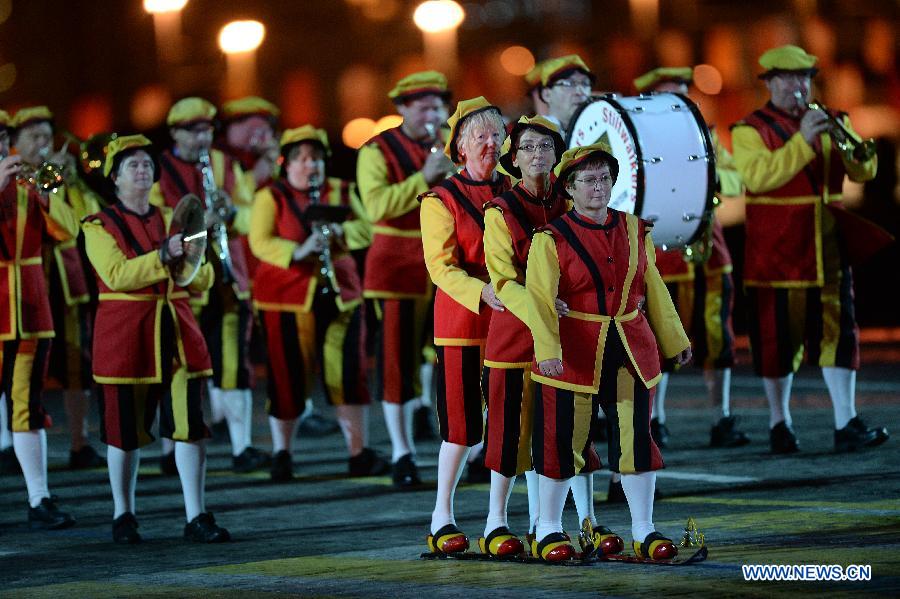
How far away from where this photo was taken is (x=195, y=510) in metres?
9.63

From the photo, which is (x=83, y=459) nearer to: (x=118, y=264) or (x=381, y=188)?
(x=381, y=188)

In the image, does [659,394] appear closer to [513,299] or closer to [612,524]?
[612,524]

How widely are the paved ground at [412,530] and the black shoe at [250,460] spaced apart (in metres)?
0.13

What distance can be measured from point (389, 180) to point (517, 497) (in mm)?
2252

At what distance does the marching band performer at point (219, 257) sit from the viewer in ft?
40.7

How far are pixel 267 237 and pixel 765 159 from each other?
3203 millimetres

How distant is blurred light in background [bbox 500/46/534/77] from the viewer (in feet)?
96.5

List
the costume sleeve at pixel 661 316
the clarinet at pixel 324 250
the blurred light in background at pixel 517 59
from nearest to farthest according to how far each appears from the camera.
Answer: the costume sleeve at pixel 661 316 → the clarinet at pixel 324 250 → the blurred light in background at pixel 517 59

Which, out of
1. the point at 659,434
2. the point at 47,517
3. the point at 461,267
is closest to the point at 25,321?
the point at 47,517

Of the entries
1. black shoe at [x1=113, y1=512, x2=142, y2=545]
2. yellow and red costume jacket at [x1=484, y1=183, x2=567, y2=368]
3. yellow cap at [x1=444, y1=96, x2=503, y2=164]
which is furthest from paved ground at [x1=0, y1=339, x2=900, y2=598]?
yellow cap at [x1=444, y1=96, x2=503, y2=164]

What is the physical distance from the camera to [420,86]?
11.6 meters

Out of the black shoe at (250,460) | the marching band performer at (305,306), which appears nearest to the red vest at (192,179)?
the marching band performer at (305,306)

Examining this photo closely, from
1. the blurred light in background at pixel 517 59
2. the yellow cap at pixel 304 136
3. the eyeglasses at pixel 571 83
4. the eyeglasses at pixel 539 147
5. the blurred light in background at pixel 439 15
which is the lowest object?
the eyeglasses at pixel 539 147

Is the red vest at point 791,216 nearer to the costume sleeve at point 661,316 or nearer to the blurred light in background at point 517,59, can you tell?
the costume sleeve at point 661,316
